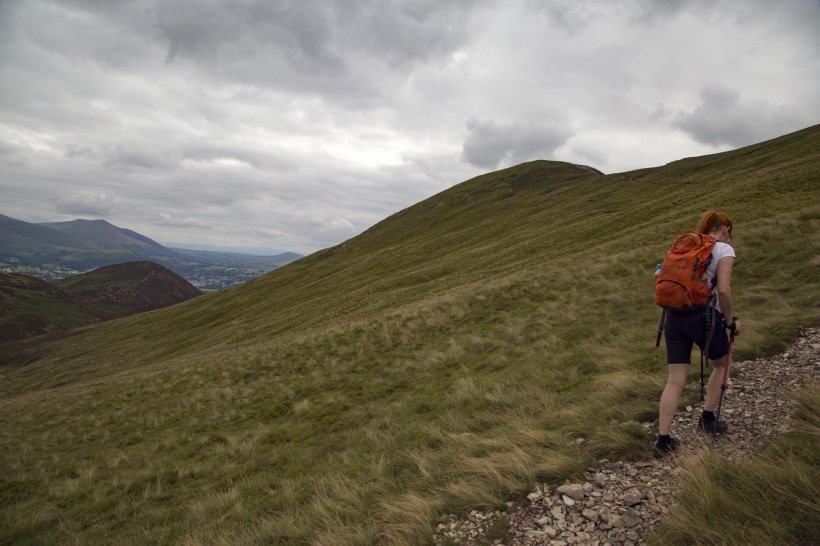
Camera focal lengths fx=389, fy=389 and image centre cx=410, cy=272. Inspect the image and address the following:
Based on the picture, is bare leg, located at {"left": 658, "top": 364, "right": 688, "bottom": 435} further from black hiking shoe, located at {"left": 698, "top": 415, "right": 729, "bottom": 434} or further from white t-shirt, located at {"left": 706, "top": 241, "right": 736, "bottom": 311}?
white t-shirt, located at {"left": 706, "top": 241, "right": 736, "bottom": 311}

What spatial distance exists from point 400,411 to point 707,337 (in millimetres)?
7560

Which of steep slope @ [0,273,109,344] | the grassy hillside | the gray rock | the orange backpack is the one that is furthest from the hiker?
steep slope @ [0,273,109,344]

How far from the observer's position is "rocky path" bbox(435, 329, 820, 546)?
4.20 m

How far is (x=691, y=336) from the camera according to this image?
5.57 metres

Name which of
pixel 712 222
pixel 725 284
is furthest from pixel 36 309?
pixel 725 284

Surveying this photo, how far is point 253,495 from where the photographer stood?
7.96 metres

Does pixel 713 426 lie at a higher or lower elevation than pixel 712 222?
lower

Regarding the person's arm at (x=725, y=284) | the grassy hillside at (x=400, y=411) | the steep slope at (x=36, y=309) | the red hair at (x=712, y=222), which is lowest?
the steep slope at (x=36, y=309)

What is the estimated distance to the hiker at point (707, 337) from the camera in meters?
5.36

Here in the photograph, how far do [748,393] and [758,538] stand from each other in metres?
4.21

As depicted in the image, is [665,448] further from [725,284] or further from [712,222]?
[712,222]

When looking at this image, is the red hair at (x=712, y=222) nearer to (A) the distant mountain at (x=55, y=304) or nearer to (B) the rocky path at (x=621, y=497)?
(B) the rocky path at (x=621, y=497)

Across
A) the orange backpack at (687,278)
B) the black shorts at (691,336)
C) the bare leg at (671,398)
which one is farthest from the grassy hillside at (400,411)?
the orange backpack at (687,278)

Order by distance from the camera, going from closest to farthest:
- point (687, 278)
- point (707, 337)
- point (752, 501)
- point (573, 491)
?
point (752, 501)
point (573, 491)
point (687, 278)
point (707, 337)
